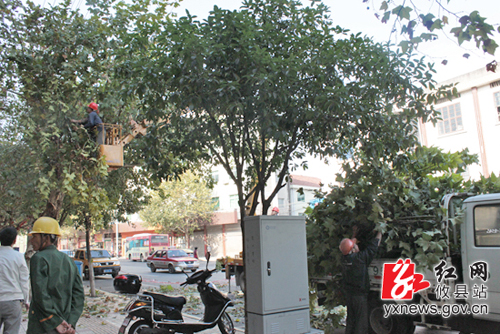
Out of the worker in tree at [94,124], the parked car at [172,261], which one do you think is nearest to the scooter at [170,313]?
the worker in tree at [94,124]

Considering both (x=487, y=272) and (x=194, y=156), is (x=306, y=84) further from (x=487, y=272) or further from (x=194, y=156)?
(x=487, y=272)

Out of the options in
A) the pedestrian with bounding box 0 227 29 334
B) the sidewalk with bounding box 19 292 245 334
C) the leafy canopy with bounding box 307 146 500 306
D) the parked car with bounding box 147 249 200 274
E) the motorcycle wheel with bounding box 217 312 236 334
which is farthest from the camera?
the parked car with bounding box 147 249 200 274

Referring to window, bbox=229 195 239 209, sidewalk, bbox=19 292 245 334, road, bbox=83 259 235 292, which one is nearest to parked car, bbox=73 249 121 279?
road, bbox=83 259 235 292

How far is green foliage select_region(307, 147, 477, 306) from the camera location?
6.34 meters

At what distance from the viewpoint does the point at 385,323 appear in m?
6.74

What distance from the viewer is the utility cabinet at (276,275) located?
223 inches

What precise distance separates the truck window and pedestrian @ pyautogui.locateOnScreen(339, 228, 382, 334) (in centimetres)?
137

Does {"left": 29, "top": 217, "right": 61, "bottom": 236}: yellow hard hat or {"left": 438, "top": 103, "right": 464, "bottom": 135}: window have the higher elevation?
{"left": 438, "top": 103, "right": 464, "bottom": 135}: window

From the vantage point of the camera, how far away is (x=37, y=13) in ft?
29.8

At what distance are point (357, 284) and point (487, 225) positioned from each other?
197cm

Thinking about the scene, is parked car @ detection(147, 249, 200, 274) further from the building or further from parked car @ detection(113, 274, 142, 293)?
the building

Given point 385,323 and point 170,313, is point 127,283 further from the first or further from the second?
point 385,323

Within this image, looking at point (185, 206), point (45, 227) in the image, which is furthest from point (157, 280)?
point (185, 206)

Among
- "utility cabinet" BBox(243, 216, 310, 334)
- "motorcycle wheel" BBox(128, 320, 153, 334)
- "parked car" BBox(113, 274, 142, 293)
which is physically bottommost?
"motorcycle wheel" BBox(128, 320, 153, 334)
